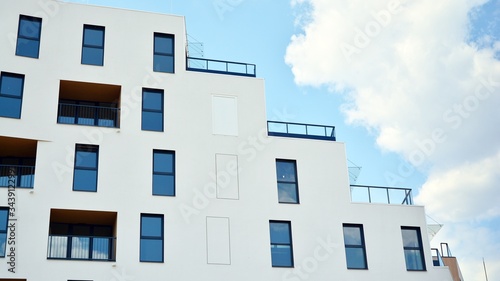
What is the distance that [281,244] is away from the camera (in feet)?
81.8

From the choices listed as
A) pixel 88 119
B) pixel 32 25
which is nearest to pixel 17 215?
pixel 88 119

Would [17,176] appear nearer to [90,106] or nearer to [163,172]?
[90,106]

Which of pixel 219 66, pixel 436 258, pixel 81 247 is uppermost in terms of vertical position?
pixel 219 66

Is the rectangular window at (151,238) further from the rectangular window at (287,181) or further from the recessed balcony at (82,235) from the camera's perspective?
the rectangular window at (287,181)

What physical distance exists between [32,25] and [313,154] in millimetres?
12092

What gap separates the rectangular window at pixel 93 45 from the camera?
25.6 metres

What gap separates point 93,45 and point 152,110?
11.5ft

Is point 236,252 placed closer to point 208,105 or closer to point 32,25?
point 208,105

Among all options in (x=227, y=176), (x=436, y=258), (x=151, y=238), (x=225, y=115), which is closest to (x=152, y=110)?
(x=225, y=115)

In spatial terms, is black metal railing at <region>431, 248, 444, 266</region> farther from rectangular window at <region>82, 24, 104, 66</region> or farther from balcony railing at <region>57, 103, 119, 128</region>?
rectangular window at <region>82, 24, 104, 66</region>

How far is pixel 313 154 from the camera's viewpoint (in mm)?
26750

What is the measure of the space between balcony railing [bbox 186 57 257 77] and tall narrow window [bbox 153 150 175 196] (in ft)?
13.8

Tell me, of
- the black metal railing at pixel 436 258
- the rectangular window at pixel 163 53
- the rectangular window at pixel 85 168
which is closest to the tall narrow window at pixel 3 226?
the rectangular window at pixel 85 168

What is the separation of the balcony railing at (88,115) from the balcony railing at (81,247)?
15.4 ft
